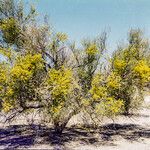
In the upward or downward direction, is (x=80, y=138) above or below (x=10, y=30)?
below

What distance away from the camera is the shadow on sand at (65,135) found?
1919 cm

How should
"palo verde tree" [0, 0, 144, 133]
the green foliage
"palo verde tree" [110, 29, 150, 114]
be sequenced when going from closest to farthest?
"palo verde tree" [0, 0, 144, 133] → "palo verde tree" [110, 29, 150, 114] → the green foliage

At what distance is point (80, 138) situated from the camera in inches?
799

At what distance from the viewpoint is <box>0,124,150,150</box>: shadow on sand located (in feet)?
63.0

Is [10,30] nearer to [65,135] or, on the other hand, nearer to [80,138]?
[65,135]

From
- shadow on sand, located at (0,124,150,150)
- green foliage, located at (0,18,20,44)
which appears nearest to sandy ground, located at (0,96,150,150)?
shadow on sand, located at (0,124,150,150)

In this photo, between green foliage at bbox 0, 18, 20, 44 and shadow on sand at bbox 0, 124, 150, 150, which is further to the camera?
green foliage at bbox 0, 18, 20, 44

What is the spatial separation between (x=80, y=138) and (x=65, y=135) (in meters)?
0.96

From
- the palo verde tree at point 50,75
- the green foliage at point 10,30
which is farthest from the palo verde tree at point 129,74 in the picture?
the green foliage at point 10,30

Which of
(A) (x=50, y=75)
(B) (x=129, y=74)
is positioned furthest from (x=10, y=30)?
(B) (x=129, y=74)

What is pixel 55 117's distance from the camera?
18406 mm

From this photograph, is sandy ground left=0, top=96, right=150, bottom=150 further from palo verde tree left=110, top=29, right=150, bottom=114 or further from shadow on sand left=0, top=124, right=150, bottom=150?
palo verde tree left=110, top=29, right=150, bottom=114

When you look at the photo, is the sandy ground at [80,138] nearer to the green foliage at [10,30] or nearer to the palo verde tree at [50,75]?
the palo verde tree at [50,75]

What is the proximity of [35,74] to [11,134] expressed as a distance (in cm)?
551
